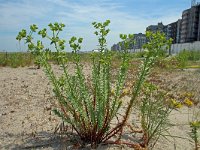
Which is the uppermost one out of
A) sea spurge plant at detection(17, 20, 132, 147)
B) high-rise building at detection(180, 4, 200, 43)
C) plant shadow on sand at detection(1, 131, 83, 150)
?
high-rise building at detection(180, 4, 200, 43)

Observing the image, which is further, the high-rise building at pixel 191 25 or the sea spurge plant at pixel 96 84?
the high-rise building at pixel 191 25

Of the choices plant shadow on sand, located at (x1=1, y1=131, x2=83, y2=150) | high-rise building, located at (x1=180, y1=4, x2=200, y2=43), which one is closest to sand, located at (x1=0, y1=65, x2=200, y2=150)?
plant shadow on sand, located at (x1=1, y1=131, x2=83, y2=150)

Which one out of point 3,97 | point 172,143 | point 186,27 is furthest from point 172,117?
point 186,27

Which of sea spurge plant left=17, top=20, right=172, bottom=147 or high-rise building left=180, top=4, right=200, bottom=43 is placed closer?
sea spurge plant left=17, top=20, right=172, bottom=147

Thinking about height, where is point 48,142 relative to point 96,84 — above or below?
below

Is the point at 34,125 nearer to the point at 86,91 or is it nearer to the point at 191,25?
the point at 86,91

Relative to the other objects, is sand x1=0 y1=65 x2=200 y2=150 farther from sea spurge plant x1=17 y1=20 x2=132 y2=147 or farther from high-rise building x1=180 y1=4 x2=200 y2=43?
high-rise building x1=180 y1=4 x2=200 y2=43

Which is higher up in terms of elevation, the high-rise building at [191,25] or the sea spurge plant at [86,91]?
the high-rise building at [191,25]

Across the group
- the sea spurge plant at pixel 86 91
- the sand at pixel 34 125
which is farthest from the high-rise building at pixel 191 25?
the sea spurge plant at pixel 86 91

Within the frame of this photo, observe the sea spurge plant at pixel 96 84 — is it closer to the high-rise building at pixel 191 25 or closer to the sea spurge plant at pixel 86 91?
the sea spurge plant at pixel 86 91

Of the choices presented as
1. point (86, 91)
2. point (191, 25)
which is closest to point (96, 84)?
point (86, 91)

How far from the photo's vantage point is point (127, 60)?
254cm

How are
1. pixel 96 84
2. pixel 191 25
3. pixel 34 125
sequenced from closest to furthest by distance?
pixel 96 84, pixel 34 125, pixel 191 25

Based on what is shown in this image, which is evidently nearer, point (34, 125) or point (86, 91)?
point (86, 91)
